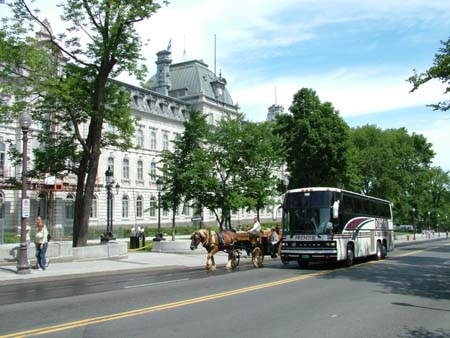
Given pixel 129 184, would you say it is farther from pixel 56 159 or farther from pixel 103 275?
pixel 103 275

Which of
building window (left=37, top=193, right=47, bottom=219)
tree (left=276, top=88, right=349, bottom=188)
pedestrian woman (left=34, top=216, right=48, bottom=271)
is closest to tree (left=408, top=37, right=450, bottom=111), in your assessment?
pedestrian woman (left=34, top=216, right=48, bottom=271)

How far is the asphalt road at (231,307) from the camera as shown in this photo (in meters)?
8.00

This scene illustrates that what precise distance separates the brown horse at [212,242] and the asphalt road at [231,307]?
2387mm

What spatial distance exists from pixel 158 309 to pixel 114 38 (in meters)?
17.4

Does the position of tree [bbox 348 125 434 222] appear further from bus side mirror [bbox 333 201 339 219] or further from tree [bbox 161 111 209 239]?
bus side mirror [bbox 333 201 339 219]

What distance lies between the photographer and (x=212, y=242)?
1870 cm

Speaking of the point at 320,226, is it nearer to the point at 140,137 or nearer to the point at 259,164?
the point at 259,164

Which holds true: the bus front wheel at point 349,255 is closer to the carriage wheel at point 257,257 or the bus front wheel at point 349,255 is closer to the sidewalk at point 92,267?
the carriage wheel at point 257,257

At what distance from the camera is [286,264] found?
72.5 ft

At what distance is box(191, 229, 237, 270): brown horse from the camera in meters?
18.6

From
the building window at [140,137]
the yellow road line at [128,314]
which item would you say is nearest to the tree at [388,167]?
the building window at [140,137]

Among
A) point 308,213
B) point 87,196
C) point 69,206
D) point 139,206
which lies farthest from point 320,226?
point 139,206

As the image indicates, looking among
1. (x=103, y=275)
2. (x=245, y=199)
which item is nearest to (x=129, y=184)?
(x=245, y=199)

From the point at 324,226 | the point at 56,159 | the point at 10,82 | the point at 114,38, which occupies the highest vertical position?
the point at 114,38
